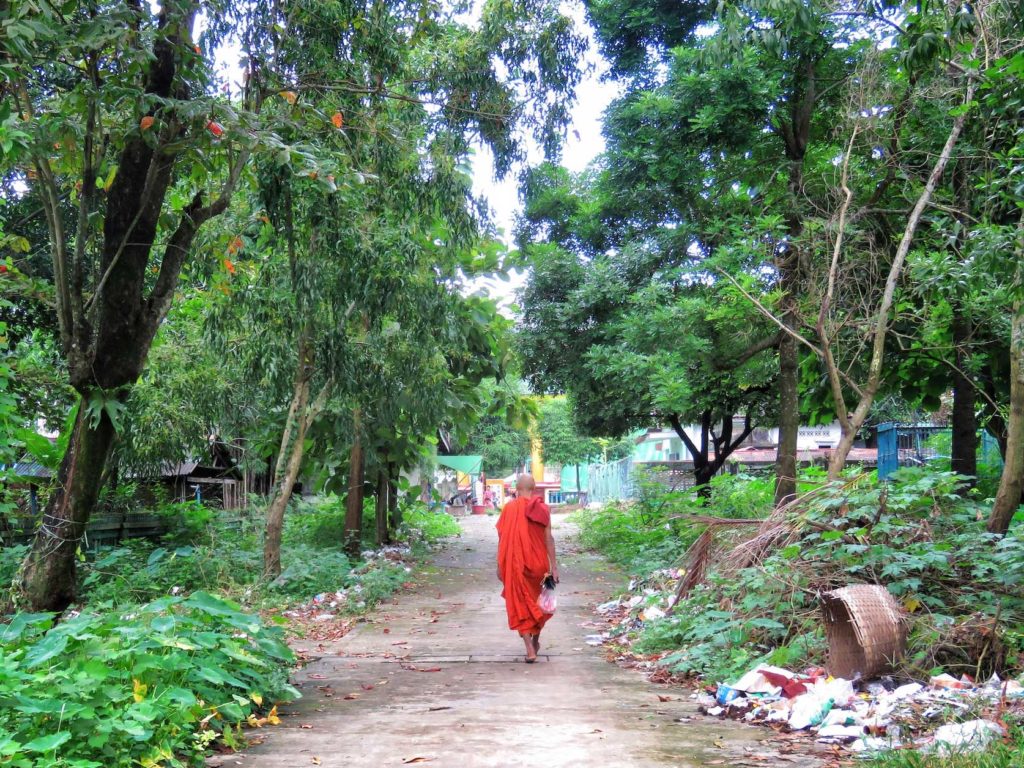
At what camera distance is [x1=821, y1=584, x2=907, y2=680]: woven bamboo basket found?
575cm

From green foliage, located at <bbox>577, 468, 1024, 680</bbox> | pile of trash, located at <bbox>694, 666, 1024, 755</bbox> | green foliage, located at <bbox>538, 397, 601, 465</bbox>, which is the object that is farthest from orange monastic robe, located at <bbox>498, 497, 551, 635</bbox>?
green foliage, located at <bbox>538, 397, 601, 465</bbox>

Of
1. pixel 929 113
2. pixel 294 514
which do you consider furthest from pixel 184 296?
pixel 929 113

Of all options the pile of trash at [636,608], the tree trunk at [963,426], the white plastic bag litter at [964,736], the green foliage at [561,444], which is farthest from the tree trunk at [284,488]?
the green foliage at [561,444]

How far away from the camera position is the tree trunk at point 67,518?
23.9 ft

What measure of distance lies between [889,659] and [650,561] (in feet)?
25.9

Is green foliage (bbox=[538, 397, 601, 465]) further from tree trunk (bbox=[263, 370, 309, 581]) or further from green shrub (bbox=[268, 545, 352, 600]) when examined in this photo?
tree trunk (bbox=[263, 370, 309, 581])

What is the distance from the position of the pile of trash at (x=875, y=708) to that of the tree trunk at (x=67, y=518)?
5.20m

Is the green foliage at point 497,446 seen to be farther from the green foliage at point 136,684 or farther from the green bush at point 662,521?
the green foliage at point 136,684

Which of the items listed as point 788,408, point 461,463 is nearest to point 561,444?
point 461,463

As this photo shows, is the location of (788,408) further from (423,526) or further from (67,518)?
(423,526)

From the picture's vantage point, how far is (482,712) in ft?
18.8

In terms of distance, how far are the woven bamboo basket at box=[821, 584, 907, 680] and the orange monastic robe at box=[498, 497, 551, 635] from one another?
8.96 ft

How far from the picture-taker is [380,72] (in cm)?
928

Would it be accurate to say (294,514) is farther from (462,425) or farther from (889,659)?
(889,659)
